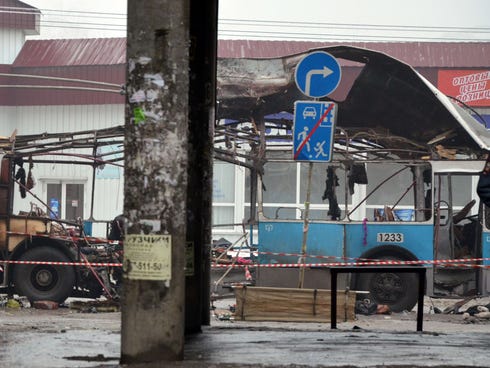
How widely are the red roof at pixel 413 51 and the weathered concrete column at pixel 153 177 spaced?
84.5 feet

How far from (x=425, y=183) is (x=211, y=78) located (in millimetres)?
7800

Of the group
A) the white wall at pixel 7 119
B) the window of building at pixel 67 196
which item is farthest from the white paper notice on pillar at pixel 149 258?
the white wall at pixel 7 119

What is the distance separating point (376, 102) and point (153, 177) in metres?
10.4

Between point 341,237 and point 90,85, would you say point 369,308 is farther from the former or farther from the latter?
point 90,85

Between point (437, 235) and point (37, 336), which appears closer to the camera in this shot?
point (37, 336)

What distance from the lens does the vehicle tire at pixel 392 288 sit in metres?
15.7

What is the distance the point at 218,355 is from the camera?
7258 mm

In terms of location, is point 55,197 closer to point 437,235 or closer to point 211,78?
point 437,235

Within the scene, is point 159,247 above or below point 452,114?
below

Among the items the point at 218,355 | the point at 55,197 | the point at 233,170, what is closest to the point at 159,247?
the point at 218,355

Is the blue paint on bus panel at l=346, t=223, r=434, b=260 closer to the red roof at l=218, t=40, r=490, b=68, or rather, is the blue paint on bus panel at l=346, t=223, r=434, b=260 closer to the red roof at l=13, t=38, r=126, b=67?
the red roof at l=218, t=40, r=490, b=68

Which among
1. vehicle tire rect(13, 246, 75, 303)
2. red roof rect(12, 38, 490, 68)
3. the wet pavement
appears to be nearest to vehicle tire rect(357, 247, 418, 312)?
vehicle tire rect(13, 246, 75, 303)

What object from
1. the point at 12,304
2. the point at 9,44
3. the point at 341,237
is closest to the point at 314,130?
the point at 341,237

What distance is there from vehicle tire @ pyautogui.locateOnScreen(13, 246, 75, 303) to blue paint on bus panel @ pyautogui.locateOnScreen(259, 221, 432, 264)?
302 cm
